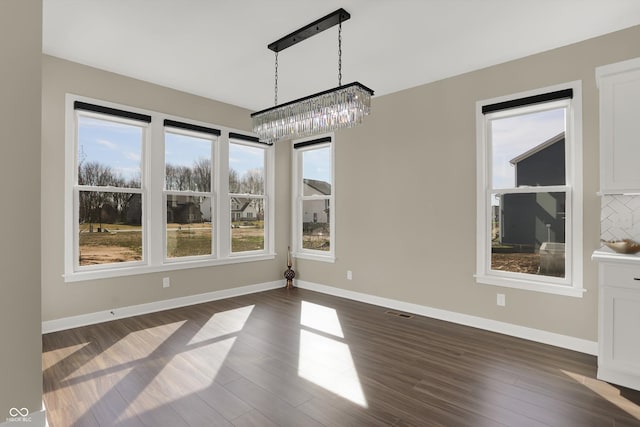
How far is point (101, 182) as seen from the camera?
4.03m

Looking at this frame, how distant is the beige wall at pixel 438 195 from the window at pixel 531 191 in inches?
3.5

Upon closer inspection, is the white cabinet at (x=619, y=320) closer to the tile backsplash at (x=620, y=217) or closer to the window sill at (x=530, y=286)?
the tile backsplash at (x=620, y=217)

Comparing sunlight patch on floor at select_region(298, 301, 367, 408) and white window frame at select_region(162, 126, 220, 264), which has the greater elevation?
white window frame at select_region(162, 126, 220, 264)

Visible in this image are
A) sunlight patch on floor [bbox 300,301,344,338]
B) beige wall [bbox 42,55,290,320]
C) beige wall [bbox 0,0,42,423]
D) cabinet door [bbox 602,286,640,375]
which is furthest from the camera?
sunlight patch on floor [bbox 300,301,344,338]

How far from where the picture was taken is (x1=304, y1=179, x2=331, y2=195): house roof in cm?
552

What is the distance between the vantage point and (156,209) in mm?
4410

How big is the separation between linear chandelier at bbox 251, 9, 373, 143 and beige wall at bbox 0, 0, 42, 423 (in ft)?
6.21

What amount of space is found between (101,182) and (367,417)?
380 centimetres

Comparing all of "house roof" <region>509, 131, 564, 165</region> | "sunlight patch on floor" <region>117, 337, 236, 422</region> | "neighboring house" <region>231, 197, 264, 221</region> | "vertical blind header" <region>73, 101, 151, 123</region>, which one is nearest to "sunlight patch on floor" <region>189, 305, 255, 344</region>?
"sunlight patch on floor" <region>117, 337, 236, 422</region>

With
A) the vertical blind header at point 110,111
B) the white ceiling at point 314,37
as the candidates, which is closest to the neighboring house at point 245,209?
the vertical blind header at point 110,111

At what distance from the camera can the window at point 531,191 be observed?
129 inches

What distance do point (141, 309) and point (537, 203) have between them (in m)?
4.68

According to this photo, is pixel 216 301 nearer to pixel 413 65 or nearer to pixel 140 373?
pixel 140 373

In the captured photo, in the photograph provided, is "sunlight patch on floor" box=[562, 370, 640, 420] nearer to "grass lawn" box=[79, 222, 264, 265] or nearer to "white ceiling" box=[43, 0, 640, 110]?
"white ceiling" box=[43, 0, 640, 110]
